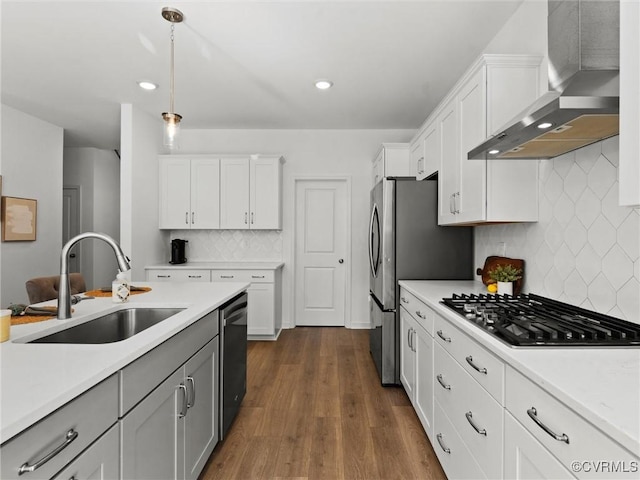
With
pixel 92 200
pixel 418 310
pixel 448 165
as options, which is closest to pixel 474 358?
pixel 418 310

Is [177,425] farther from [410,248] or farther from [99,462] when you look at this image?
[410,248]

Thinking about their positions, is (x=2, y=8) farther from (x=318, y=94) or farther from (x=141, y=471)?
(x=141, y=471)

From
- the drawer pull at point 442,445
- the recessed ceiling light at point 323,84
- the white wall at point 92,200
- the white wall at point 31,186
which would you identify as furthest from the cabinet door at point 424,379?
the white wall at point 92,200

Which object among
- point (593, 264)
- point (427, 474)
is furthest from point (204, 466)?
point (593, 264)

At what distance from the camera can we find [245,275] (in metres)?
4.39

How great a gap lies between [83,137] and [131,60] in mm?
3087

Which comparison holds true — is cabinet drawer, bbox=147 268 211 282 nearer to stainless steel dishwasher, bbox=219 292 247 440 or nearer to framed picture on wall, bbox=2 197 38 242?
framed picture on wall, bbox=2 197 38 242

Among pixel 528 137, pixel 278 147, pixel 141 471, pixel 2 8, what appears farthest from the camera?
pixel 278 147

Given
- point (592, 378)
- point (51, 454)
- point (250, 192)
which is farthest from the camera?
point (250, 192)

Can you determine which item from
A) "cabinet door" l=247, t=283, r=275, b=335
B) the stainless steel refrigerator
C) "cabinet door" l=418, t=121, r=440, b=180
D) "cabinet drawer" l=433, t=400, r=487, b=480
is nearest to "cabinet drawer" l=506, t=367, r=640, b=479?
"cabinet drawer" l=433, t=400, r=487, b=480

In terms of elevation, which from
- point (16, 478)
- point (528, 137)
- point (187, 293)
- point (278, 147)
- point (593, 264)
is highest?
point (278, 147)

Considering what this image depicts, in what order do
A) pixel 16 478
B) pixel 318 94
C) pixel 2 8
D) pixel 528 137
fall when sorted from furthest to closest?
1. pixel 318 94
2. pixel 2 8
3. pixel 528 137
4. pixel 16 478

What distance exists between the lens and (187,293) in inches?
88.0

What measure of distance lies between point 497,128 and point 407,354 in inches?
65.5
